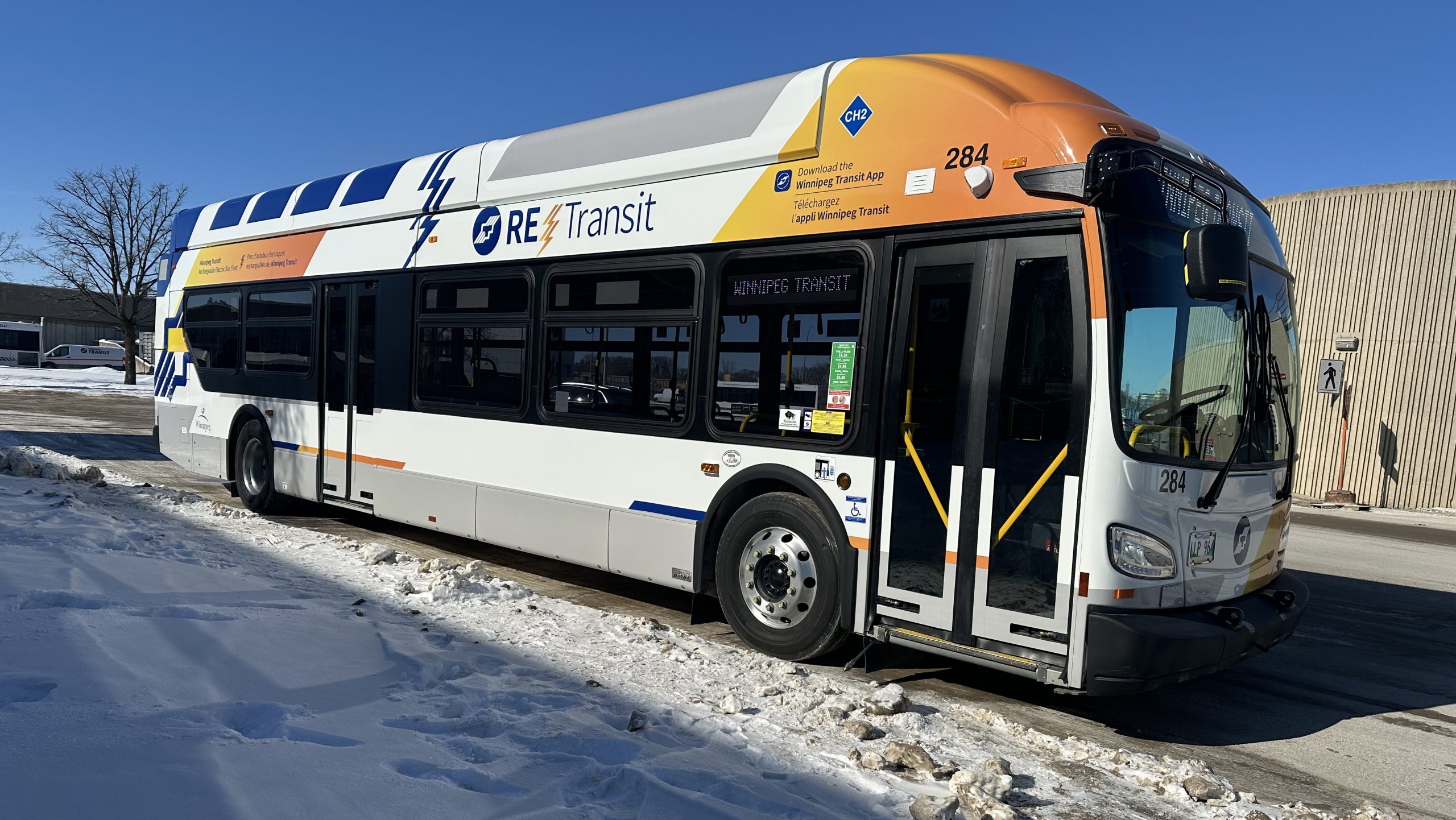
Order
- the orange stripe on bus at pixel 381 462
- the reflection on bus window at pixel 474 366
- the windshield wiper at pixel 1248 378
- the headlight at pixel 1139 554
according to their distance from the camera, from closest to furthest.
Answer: the headlight at pixel 1139 554 < the windshield wiper at pixel 1248 378 < the reflection on bus window at pixel 474 366 < the orange stripe on bus at pixel 381 462

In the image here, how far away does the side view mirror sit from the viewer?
4.45 metres

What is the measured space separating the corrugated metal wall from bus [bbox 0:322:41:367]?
210 ft

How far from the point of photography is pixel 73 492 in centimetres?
986

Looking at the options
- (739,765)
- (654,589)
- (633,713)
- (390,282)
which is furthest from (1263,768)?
(390,282)

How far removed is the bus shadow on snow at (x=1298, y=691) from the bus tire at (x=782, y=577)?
76 centimetres

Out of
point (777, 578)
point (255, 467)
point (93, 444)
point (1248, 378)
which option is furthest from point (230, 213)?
point (1248, 378)

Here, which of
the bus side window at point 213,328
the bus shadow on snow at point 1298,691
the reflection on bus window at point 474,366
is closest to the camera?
the bus shadow on snow at point 1298,691

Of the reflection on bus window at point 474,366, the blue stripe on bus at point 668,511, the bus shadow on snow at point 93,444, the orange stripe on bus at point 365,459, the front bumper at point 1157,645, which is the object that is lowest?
the bus shadow on snow at point 93,444

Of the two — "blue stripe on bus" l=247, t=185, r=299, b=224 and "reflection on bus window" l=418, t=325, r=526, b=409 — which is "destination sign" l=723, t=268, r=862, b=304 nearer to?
"reflection on bus window" l=418, t=325, r=526, b=409

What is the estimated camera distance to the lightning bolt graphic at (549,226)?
7.48 metres

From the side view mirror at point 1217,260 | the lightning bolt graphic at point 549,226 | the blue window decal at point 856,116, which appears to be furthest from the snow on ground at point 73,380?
the side view mirror at point 1217,260

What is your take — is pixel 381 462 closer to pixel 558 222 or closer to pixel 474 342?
pixel 474 342

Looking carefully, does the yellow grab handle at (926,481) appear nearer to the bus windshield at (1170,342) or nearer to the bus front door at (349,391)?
the bus windshield at (1170,342)

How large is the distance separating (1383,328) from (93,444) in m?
24.0
